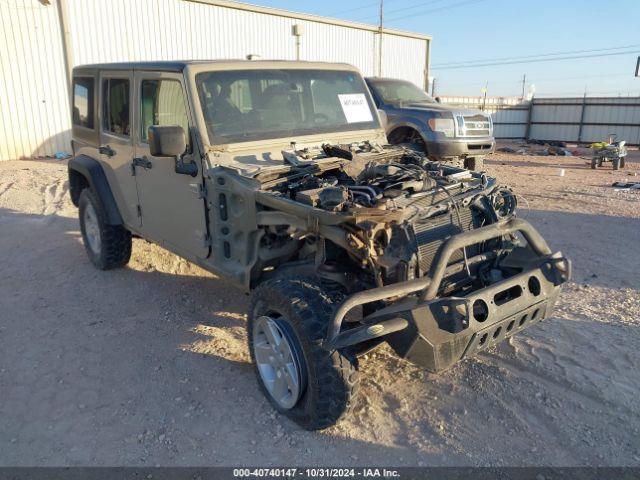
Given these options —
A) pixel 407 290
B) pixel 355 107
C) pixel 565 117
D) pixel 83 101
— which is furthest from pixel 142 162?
pixel 565 117

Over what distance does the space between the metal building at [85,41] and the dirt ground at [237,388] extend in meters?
9.66

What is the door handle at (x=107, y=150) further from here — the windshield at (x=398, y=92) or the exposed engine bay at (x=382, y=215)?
the windshield at (x=398, y=92)

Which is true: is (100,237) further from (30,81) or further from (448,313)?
(30,81)

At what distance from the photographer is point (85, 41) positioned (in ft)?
46.4

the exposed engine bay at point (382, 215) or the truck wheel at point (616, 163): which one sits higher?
the exposed engine bay at point (382, 215)

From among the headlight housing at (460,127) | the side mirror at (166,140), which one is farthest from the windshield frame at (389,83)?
the side mirror at (166,140)

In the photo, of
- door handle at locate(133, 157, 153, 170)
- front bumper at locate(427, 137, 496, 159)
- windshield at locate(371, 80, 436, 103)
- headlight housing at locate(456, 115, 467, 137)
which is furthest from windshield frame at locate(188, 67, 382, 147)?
windshield at locate(371, 80, 436, 103)

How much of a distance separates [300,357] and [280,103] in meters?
2.30

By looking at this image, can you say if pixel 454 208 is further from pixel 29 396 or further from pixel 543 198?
pixel 543 198

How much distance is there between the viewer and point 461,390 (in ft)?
11.0

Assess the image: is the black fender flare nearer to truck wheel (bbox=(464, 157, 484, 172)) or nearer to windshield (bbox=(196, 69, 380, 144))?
windshield (bbox=(196, 69, 380, 144))

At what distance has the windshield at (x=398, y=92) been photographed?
34.6 ft

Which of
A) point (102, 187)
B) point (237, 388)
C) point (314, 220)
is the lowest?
point (237, 388)

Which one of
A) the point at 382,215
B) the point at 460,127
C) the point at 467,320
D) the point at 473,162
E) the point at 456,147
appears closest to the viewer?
the point at 467,320
